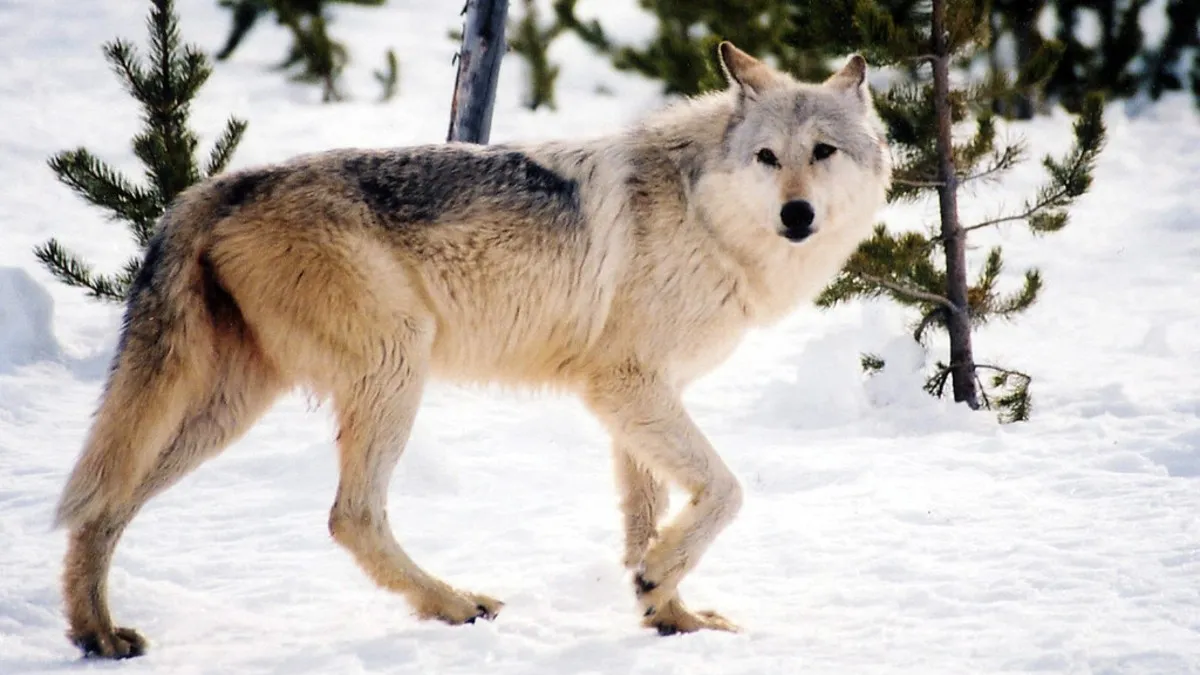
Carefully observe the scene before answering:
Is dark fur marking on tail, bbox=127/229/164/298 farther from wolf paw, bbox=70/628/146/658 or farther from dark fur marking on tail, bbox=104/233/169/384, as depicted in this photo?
wolf paw, bbox=70/628/146/658

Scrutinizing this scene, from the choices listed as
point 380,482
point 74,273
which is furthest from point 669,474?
point 74,273

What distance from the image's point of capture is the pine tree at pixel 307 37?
53.2 feet

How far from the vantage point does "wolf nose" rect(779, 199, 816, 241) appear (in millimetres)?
4676

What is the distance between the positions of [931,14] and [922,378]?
2.39 meters

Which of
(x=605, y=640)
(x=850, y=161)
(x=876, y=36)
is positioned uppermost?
(x=876, y=36)

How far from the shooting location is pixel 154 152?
8070mm

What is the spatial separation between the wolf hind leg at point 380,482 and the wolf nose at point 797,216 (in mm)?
1507

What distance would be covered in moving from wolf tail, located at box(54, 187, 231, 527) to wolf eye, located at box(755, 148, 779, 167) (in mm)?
2191

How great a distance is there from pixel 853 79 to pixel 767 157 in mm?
682

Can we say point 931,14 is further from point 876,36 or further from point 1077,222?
point 1077,222

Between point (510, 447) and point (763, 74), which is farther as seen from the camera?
point (510, 447)

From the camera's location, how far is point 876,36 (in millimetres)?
7320

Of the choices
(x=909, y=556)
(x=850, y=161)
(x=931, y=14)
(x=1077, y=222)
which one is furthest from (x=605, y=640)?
(x=1077, y=222)

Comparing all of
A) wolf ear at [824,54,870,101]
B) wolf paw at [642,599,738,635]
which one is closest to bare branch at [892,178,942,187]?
wolf ear at [824,54,870,101]
